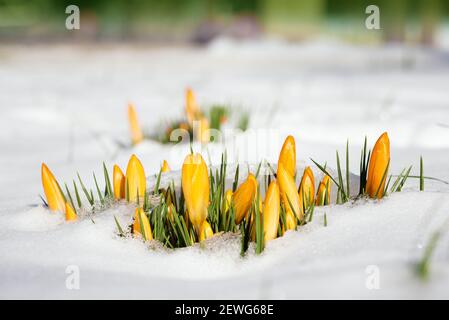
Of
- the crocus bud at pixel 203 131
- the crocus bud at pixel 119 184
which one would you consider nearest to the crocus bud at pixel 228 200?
the crocus bud at pixel 119 184

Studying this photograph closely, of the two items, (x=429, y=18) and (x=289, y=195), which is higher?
(x=429, y=18)

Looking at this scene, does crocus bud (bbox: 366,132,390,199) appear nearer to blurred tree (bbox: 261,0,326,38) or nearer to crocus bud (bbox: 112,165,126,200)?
crocus bud (bbox: 112,165,126,200)

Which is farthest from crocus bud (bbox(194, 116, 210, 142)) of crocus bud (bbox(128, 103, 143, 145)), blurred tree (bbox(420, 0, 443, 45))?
blurred tree (bbox(420, 0, 443, 45))

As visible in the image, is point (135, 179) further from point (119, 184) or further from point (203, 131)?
point (203, 131)

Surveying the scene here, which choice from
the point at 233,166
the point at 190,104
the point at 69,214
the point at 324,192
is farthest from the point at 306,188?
the point at 190,104

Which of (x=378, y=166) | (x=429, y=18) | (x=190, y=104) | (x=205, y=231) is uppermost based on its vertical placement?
(x=429, y=18)

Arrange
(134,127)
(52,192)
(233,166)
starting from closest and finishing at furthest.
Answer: (52,192)
(233,166)
(134,127)
